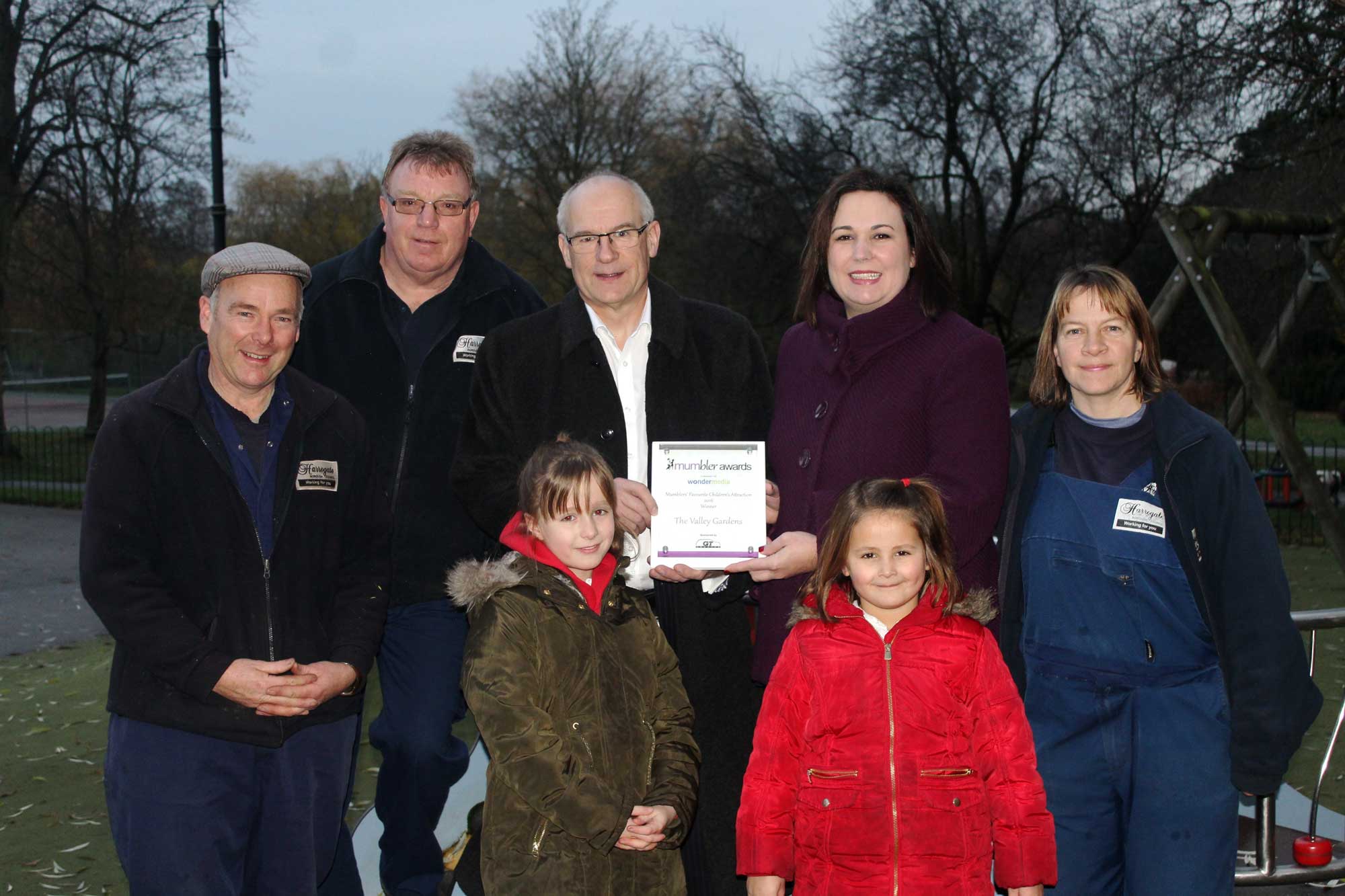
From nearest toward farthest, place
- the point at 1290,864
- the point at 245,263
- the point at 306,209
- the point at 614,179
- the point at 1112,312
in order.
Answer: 1. the point at 1112,312
2. the point at 245,263
3. the point at 614,179
4. the point at 1290,864
5. the point at 306,209

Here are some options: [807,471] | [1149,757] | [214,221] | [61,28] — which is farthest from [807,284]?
[61,28]

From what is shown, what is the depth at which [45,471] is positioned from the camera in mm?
23359

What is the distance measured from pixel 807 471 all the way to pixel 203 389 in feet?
6.01

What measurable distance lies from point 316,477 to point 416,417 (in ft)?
2.58

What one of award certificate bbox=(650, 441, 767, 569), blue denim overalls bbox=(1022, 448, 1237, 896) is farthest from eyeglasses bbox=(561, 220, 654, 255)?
blue denim overalls bbox=(1022, 448, 1237, 896)

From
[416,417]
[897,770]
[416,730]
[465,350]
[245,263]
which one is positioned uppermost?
[245,263]

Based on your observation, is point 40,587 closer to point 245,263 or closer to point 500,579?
point 245,263

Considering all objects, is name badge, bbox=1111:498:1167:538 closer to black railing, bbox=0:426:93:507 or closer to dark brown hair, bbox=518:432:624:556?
dark brown hair, bbox=518:432:624:556

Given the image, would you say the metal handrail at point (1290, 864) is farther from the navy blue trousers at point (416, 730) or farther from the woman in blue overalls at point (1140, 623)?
the navy blue trousers at point (416, 730)

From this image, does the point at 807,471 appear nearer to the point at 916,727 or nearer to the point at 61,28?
the point at 916,727

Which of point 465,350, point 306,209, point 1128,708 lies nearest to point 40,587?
point 465,350

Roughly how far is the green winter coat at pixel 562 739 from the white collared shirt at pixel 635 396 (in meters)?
0.45

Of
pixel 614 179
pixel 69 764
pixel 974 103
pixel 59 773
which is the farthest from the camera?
pixel 974 103

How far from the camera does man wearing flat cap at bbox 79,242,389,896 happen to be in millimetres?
3443
